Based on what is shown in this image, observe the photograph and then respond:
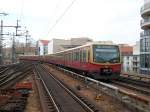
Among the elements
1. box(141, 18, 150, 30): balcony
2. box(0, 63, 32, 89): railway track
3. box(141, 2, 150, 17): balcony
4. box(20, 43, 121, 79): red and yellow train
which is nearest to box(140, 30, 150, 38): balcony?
box(141, 18, 150, 30): balcony

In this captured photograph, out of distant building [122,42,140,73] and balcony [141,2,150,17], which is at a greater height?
balcony [141,2,150,17]

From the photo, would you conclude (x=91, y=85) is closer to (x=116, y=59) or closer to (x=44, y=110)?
(x=116, y=59)

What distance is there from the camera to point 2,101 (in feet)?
57.4

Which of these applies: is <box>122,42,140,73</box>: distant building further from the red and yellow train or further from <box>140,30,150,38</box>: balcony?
the red and yellow train

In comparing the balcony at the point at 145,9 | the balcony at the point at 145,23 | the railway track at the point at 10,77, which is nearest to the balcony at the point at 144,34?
the balcony at the point at 145,23

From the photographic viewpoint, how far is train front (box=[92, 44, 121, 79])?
28297 mm

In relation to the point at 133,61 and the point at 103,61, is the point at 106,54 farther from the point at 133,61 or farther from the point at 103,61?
the point at 133,61

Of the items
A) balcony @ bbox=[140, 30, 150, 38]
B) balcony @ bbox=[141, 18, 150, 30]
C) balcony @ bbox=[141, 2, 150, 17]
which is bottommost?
balcony @ bbox=[140, 30, 150, 38]

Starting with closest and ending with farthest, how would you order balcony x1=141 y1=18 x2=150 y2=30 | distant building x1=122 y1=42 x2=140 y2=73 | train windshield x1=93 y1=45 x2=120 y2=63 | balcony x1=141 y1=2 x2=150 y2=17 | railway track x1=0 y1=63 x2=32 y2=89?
1. railway track x1=0 y1=63 x2=32 y2=89
2. train windshield x1=93 y1=45 x2=120 y2=63
3. balcony x1=141 y1=2 x2=150 y2=17
4. balcony x1=141 y1=18 x2=150 y2=30
5. distant building x1=122 y1=42 x2=140 y2=73

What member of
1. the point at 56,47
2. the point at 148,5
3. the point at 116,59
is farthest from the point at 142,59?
the point at 56,47

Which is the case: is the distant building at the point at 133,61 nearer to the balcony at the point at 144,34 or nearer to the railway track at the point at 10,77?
the balcony at the point at 144,34

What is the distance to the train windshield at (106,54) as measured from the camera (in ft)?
93.5

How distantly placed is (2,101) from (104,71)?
12.0 m

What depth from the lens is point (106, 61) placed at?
1121 inches
